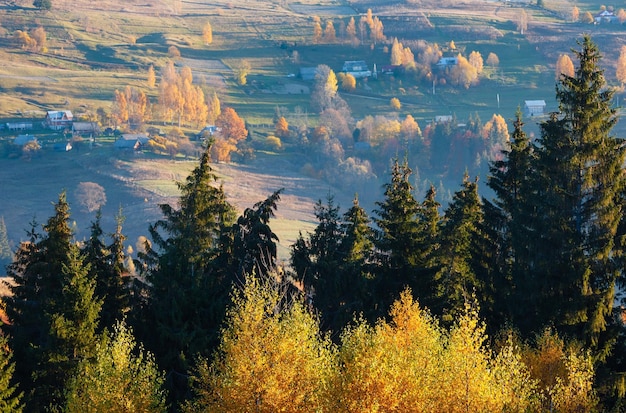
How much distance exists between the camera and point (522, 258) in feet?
139

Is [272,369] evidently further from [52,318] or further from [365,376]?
[52,318]

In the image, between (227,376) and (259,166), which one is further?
(259,166)

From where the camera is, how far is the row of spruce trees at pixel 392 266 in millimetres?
38938

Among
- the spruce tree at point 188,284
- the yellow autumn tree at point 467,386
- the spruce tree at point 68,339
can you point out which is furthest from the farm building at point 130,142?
the yellow autumn tree at point 467,386

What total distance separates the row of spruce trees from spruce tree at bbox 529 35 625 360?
64 mm

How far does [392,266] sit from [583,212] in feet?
43.7

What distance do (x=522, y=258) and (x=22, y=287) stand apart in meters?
28.2

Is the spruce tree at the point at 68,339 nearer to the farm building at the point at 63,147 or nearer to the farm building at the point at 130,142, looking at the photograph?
the farm building at the point at 130,142

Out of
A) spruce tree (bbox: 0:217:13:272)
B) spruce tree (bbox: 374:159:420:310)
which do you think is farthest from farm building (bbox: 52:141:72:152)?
spruce tree (bbox: 374:159:420:310)

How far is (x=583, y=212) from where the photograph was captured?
129ft

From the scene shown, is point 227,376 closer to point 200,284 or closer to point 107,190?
point 200,284

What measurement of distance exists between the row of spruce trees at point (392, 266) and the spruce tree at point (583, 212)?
0.06 meters

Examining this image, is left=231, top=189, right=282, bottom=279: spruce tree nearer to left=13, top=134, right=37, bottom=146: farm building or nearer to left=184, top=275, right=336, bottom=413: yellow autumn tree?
left=184, top=275, right=336, bottom=413: yellow autumn tree

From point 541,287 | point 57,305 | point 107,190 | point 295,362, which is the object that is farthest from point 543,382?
point 107,190
